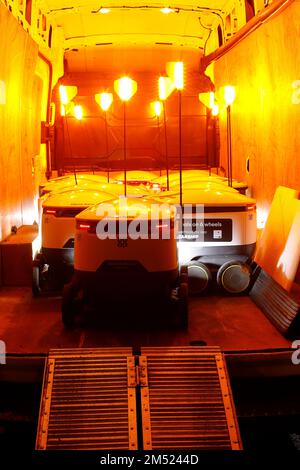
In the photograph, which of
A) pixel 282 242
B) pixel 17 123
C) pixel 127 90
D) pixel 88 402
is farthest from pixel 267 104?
pixel 88 402

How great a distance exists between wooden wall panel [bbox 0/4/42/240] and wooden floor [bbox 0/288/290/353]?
7.37 ft

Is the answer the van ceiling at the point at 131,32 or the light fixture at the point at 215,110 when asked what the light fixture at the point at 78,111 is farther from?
the light fixture at the point at 215,110

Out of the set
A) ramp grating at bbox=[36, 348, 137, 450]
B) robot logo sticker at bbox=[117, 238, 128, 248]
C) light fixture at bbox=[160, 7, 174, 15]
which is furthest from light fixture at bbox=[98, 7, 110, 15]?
ramp grating at bbox=[36, 348, 137, 450]

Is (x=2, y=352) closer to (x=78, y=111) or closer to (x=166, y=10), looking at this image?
(x=166, y=10)

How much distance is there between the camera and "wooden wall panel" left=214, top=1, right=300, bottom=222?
324 inches

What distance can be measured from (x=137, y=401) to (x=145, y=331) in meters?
1.17

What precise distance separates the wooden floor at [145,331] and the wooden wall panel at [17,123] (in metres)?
2.25

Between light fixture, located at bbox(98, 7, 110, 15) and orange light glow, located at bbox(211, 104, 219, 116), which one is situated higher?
light fixture, located at bbox(98, 7, 110, 15)

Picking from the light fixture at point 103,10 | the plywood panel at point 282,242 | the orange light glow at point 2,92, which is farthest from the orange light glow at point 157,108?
the plywood panel at point 282,242

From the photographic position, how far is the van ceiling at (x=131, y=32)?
11.9m

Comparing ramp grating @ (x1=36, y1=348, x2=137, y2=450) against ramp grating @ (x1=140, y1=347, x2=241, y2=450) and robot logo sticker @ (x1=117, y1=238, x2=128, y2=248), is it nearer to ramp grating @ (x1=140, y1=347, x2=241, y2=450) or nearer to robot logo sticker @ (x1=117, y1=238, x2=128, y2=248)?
ramp grating @ (x1=140, y1=347, x2=241, y2=450)
